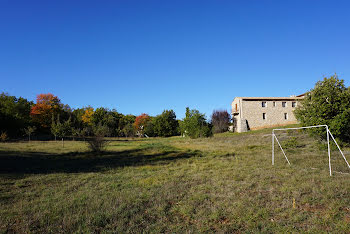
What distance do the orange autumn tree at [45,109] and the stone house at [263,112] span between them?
45041 mm

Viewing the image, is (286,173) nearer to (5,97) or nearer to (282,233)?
(282,233)

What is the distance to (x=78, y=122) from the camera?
193ft

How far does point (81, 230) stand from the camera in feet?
13.9

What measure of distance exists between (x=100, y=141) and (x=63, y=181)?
11.2 meters

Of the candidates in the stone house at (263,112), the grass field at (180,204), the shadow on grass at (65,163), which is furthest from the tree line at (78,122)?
the grass field at (180,204)

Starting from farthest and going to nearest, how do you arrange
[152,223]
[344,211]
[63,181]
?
[63,181] < [344,211] < [152,223]

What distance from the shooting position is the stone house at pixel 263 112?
4284 cm

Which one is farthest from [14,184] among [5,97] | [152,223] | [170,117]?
[170,117]

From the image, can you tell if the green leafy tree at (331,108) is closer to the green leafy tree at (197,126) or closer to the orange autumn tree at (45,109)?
the green leafy tree at (197,126)

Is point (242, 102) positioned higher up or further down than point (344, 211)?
higher up

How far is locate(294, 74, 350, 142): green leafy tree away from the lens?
418 inches

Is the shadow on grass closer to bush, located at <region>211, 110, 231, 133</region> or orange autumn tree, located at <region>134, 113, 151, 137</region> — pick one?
bush, located at <region>211, 110, 231, 133</region>

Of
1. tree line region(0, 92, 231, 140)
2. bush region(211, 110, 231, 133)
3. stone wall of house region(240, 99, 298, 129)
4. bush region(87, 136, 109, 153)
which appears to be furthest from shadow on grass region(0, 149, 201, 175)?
bush region(211, 110, 231, 133)

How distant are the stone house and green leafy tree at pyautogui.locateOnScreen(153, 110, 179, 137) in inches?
1132
